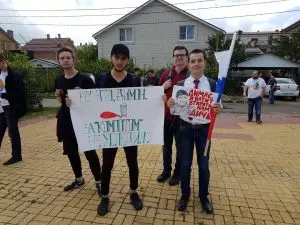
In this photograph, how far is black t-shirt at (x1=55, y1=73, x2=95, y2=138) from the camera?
152 inches

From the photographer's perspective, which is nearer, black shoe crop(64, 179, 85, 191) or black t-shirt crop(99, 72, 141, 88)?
black t-shirt crop(99, 72, 141, 88)

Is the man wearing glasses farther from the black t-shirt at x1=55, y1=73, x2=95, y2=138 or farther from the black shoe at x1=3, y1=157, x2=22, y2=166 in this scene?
the black shoe at x1=3, y1=157, x2=22, y2=166

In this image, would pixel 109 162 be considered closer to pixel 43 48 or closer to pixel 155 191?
pixel 155 191

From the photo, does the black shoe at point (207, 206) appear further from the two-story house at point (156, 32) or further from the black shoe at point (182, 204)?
the two-story house at point (156, 32)

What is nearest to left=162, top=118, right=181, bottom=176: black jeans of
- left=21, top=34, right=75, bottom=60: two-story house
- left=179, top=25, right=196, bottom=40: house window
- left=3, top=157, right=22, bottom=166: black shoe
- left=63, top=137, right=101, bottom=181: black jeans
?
left=63, top=137, right=101, bottom=181: black jeans

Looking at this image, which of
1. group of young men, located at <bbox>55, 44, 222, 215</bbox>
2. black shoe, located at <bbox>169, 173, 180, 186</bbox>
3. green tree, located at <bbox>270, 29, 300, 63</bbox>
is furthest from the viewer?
green tree, located at <bbox>270, 29, 300, 63</bbox>

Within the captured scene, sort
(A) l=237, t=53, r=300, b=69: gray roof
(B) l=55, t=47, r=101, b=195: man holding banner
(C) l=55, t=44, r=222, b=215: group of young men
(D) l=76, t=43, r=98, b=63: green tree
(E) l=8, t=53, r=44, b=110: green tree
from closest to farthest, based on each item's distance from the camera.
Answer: (C) l=55, t=44, r=222, b=215: group of young men < (B) l=55, t=47, r=101, b=195: man holding banner < (E) l=8, t=53, r=44, b=110: green tree < (A) l=237, t=53, r=300, b=69: gray roof < (D) l=76, t=43, r=98, b=63: green tree

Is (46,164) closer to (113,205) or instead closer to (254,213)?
(113,205)

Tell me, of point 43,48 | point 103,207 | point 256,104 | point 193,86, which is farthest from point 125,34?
point 43,48

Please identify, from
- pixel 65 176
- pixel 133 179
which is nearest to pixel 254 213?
pixel 133 179

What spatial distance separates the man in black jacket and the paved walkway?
37cm

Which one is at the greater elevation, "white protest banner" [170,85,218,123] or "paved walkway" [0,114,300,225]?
"white protest banner" [170,85,218,123]

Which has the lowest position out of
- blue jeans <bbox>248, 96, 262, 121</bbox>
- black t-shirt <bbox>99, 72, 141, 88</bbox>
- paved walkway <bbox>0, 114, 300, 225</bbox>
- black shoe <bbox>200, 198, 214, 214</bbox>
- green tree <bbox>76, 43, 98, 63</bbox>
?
paved walkway <bbox>0, 114, 300, 225</bbox>

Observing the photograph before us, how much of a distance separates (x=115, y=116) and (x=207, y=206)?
62.5 inches
